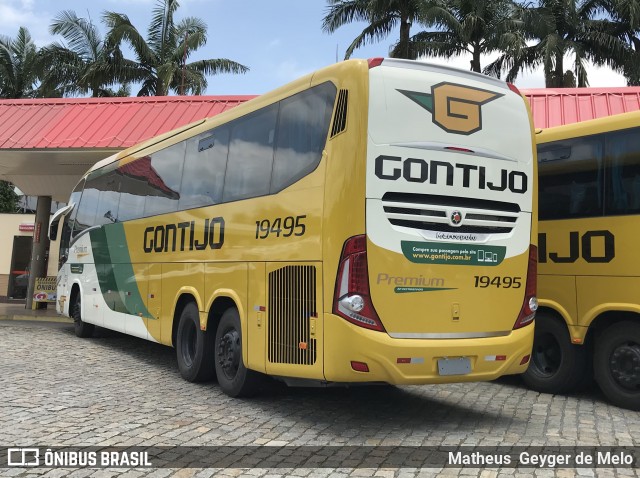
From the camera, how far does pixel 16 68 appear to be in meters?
40.2

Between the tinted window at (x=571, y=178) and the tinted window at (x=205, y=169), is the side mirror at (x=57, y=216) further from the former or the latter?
the tinted window at (x=571, y=178)

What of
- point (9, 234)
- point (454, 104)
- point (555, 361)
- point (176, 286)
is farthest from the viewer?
point (9, 234)

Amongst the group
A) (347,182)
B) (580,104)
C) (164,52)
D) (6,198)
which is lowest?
(347,182)

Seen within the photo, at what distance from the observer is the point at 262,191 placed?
7277mm

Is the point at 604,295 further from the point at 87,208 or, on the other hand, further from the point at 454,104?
the point at 87,208

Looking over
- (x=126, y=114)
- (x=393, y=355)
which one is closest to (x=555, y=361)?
(x=393, y=355)

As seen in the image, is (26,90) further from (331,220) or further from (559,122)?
(331,220)

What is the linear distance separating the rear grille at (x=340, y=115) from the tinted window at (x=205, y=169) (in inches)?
88.2

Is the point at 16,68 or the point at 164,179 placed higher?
the point at 16,68

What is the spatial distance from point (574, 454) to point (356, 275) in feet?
7.65

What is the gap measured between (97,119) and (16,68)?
92.8 ft

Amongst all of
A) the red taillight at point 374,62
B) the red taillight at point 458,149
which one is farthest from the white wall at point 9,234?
the red taillight at point 458,149

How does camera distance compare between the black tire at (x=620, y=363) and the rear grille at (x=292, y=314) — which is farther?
the black tire at (x=620, y=363)

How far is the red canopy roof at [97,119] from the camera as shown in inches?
599
